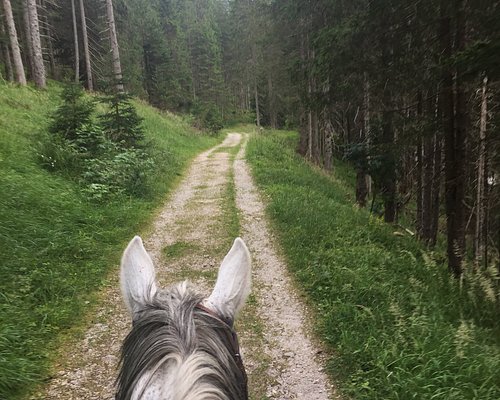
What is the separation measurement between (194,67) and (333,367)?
5657 centimetres

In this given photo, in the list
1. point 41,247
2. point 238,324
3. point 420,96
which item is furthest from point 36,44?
point 238,324

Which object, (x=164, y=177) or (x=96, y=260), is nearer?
(x=96, y=260)

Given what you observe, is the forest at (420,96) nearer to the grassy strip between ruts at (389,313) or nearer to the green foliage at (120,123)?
the green foliage at (120,123)

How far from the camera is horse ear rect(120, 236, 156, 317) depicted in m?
1.55

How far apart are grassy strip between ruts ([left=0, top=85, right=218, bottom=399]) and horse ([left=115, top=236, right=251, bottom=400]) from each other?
279 centimetres

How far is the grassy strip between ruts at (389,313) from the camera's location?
3531mm

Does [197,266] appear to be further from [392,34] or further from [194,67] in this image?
[194,67]

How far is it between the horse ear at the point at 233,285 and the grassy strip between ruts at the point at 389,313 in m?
2.52

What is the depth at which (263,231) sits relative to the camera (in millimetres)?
8367

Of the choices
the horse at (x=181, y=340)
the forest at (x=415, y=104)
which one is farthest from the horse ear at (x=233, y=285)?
the forest at (x=415, y=104)

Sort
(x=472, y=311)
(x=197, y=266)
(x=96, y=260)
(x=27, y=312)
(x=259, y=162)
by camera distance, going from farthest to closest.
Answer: (x=259, y=162)
(x=197, y=266)
(x=96, y=260)
(x=472, y=311)
(x=27, y=312)

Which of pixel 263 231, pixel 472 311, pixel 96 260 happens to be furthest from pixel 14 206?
pixel 472 311

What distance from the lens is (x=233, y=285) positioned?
163 cm

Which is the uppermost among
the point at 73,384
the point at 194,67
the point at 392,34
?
the point at 194,67
